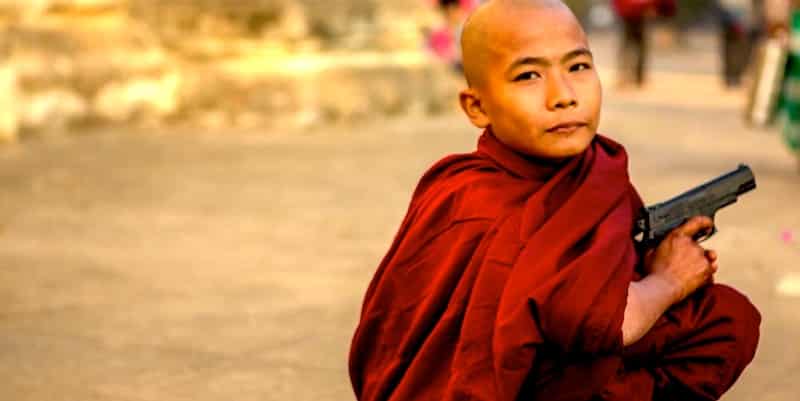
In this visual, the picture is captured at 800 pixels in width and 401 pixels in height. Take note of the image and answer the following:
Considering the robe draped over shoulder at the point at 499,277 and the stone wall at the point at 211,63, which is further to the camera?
the stone wall at the point at 211,63

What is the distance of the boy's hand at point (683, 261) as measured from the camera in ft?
9.51

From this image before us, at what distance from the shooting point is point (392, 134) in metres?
10.5

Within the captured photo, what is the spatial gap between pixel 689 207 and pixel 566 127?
35 centimetres

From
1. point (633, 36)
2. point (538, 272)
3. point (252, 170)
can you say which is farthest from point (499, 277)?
point (633, 36)

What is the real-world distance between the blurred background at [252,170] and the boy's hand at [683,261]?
2.99 ft

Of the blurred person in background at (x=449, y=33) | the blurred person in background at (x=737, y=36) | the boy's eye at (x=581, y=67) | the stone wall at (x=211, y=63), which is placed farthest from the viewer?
the blurred person in background at (x=737, y=36)

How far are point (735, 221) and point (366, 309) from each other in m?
3.74

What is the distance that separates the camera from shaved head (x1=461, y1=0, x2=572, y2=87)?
9.48 ft

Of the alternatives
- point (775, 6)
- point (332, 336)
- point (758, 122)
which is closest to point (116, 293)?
point (332, 336)

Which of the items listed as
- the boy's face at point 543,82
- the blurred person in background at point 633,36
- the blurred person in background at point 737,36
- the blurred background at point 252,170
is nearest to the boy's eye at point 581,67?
the boy's face at point 543,82

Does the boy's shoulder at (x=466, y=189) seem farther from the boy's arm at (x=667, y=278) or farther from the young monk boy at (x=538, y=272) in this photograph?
the boy's arm at (x=667, y=278)

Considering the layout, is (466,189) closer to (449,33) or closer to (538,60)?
(538,60)

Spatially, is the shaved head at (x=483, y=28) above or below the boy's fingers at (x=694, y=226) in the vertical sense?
above

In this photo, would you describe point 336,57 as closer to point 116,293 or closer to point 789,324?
point 116,293
